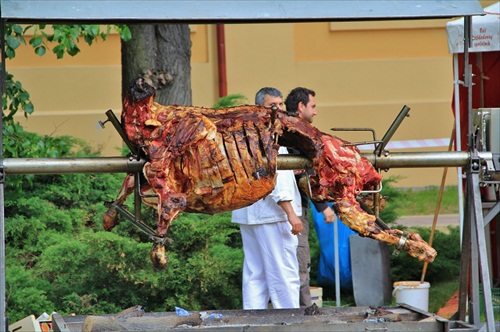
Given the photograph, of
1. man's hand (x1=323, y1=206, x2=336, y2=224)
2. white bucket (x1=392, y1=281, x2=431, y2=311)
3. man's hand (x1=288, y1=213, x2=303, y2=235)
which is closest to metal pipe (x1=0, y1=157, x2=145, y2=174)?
man's hand (x1=288, y1=213, x2=303, y2=235)

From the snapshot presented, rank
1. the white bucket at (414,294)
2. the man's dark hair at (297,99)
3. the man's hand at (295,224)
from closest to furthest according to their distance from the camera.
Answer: the man's hand at (295,224) → the man's dark hair at (297,99) → the white bucket at (414,294)

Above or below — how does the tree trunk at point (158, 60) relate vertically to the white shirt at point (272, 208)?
above

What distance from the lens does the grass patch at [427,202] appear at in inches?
536

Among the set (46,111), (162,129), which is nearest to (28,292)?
(162,129)

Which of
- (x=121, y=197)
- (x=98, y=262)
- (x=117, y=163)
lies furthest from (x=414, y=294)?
(x=117, y=163)

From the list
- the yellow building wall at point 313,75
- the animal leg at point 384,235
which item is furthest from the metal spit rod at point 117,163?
the yellow building wall at point 313,75

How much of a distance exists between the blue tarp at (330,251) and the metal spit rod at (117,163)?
3.43 m

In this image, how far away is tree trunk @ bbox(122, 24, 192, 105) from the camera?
9867 mm

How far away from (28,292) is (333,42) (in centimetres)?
731

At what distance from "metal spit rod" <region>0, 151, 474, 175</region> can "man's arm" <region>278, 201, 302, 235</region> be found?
134cm

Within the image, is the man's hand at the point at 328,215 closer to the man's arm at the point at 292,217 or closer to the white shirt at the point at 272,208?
the white shirt at the point at 272,208

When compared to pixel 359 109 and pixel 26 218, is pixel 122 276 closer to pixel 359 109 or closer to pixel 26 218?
pixel 26 218

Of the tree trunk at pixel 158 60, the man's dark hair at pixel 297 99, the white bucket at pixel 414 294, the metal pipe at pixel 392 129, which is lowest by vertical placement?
the white bucket at pixel 414 294

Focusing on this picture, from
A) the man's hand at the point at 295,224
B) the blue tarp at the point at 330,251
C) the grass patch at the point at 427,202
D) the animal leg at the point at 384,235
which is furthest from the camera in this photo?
the grass patch at the point at 427,202
